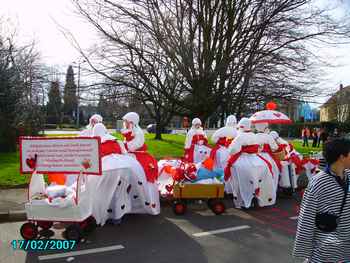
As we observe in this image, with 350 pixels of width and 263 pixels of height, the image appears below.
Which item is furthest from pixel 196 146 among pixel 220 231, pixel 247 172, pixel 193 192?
pixel 220 231

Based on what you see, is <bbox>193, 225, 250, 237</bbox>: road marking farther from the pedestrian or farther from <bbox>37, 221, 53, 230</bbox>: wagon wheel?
the pedestrian

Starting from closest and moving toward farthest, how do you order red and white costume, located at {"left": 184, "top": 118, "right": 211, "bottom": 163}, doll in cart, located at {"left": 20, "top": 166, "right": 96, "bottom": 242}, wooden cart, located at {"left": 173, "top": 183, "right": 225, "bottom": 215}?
doll in cart, located at {"left": 20, "top": 166, "right": 96, "bottom": 242} < wooden cart, located at {"left": 173, "top": 183, "right": 225, "bottom": 215} < red and white costume, located at {"left": 184, "top": 118, "right": 211, "bottom": 163}

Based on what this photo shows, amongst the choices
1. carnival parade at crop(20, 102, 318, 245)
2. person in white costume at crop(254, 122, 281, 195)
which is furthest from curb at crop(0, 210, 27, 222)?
person in white costume at crop(254, 122, 281, 195)

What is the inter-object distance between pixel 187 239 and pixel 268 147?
3720 mm

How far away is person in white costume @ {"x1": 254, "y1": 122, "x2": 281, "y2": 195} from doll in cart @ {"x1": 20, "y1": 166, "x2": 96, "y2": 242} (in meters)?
4.34

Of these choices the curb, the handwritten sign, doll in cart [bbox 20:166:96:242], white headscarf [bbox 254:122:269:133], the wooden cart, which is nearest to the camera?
doll in cart [bbox 20:166:96:242]

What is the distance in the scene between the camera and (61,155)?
17.8 feet

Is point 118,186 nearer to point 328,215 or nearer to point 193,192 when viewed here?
A: point 193,192

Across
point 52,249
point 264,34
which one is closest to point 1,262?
point 52,249

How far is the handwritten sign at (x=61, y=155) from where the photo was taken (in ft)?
17.5

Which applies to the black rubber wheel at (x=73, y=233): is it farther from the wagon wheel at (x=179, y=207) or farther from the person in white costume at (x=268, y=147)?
the person in white costume at (x=268, y=147)

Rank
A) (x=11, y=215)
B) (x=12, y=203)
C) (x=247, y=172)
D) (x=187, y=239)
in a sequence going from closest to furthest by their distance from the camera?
(x=187, y=239)
(x=11, y=215)
(x=12, y=203)
(x=247, y=172)

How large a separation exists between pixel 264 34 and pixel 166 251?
32.0 feet
